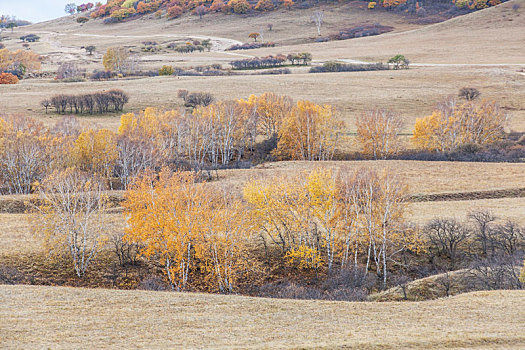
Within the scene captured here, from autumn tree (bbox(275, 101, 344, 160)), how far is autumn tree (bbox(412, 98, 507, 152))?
13.6 metres

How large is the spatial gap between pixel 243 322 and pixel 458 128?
2528 inches

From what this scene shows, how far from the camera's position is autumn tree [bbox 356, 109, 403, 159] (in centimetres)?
7325

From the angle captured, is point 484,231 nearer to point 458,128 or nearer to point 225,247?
point 225,247

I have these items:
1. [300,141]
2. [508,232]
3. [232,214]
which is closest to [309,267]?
[232,214]

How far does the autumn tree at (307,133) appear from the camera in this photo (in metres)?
75.4

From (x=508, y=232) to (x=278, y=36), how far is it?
175m

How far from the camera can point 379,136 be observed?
73875 mm

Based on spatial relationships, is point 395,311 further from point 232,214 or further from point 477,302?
point 232,214

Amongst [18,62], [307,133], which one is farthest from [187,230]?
[18,62]

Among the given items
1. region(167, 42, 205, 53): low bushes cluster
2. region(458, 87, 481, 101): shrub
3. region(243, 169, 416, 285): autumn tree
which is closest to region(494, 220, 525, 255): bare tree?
region(243, 169, 416, 285): autumn tree

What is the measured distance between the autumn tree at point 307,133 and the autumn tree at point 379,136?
13.8ft

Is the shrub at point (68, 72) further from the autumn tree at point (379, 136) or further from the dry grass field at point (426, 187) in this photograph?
the autumn tree at point (379, 136)

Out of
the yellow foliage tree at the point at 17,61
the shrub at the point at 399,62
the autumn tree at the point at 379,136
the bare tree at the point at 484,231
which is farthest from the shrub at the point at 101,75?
the bare tree at the point at 484,231

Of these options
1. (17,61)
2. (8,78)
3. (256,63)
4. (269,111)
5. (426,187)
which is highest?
(17,61)
